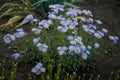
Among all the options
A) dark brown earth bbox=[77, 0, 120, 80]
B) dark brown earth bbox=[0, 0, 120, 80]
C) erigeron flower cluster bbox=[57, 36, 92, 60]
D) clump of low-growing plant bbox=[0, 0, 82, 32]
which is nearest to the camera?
erigeron flower cluster bbox=[57, 36, 92, 60]

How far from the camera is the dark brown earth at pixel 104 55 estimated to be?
402 cm

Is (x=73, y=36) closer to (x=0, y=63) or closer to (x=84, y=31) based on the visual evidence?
(x=84, y=31)

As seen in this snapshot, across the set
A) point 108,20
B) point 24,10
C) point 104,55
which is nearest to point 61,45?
point 104,55

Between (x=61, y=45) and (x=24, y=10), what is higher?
(x=61, y=45)

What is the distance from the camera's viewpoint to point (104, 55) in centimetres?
455

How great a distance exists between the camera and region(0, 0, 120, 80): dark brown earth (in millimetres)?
4023

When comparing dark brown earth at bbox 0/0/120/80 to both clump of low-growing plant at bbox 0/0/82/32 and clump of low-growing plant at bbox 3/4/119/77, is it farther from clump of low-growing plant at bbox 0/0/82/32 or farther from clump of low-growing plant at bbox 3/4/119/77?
clump of low-growing plant at bbox 0/0/82/32

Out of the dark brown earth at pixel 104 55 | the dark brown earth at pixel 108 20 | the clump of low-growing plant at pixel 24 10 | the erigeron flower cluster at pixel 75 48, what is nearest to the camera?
the erigeron flower cluster at pixel 75 48

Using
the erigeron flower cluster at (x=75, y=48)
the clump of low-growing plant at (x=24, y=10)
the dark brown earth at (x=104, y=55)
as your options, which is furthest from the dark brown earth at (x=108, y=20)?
the clump of low-growing plant at (x=24, y=10)

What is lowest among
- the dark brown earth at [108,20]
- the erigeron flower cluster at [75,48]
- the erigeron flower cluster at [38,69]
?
the dark brown earth at [108,20]

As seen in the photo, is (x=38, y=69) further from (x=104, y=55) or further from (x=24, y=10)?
(x=24, y=10)

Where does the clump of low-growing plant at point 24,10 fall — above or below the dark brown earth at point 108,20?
above

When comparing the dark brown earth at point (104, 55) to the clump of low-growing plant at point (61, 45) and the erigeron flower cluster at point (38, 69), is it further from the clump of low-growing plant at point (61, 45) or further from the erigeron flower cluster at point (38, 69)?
the erigeron flower cluster at point (38, 69)

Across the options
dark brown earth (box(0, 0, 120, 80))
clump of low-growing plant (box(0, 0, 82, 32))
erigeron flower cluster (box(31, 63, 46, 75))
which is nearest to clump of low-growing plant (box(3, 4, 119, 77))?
erigeron flower cluster (box(31, 63, 46, 75))
